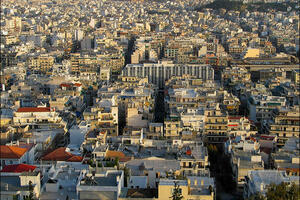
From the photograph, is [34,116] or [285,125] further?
[34,116]

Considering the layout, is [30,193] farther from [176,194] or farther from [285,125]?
[285,125]

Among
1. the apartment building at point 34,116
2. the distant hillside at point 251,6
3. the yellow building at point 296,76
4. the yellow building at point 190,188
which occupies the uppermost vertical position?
the distant hillside at point 251,6

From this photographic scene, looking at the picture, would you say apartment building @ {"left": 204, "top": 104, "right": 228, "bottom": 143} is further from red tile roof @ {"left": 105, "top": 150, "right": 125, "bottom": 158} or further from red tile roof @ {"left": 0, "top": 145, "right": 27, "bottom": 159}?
red tile roof @ {"left": 0, "top": 145, "right": 27, "bottom": 159}

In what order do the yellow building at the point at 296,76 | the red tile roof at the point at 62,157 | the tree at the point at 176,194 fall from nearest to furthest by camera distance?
the tree at the point at 176,194, the red tile roof at the point at 62,157, the yellow building at the point at 296,76

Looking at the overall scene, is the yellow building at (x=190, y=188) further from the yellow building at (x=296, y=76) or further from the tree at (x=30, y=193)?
the yellow building at (x=296, y=76)

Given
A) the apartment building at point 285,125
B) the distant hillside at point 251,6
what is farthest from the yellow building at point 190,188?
the distant hillside at point 251,6

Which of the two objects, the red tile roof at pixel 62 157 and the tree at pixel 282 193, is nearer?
the tree at pixel 282 193

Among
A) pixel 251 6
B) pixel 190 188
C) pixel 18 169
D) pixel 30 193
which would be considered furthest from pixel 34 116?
pixel 251 6

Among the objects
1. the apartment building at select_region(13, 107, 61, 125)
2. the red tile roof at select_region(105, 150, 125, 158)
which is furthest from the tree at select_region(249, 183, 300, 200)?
the apartment building at select_region(13, 107, 61, 125)

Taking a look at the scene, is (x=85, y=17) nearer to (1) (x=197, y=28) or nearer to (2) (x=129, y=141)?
(1) (x=197, y=28)
